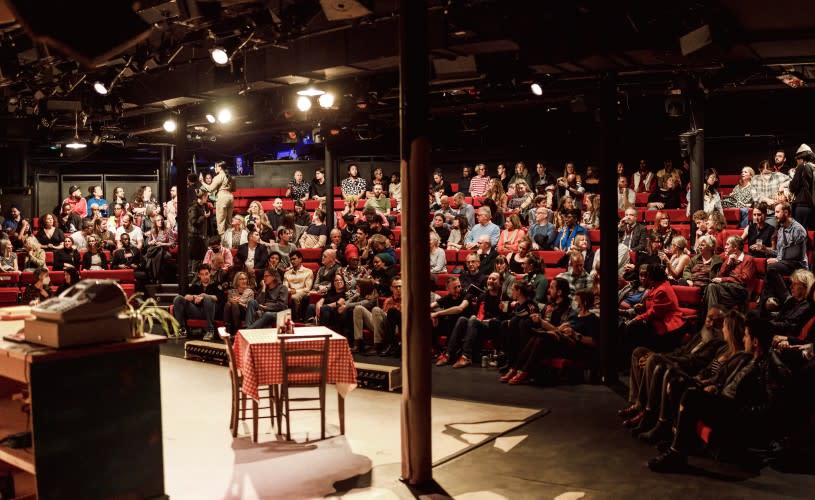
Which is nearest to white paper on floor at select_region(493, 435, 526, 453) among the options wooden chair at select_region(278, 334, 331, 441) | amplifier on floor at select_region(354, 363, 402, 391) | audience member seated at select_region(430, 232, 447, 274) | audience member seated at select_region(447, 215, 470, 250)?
wooden chair at select_region(278, 334, 331, 441)

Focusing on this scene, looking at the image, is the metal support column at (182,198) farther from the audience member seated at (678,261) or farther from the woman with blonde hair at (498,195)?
the audience member seated at (678,261)

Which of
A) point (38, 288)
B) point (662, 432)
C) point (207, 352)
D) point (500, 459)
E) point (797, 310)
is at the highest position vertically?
point (38, 288)

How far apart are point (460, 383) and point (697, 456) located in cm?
275

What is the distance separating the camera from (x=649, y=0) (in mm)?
6078

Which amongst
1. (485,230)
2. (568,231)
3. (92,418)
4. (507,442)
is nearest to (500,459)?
(507,442)

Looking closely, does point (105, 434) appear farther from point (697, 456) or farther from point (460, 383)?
point (460, 383)

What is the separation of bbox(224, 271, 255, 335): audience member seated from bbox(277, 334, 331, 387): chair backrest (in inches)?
163

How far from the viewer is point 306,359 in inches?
226

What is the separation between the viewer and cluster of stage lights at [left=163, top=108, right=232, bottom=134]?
1073 centimetres

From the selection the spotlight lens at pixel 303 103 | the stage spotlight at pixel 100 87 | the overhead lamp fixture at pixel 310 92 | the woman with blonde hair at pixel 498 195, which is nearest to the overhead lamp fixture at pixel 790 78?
the woman with blonde hair at pixel 498 195

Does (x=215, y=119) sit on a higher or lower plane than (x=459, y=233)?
higher

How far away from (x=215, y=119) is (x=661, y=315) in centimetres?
710

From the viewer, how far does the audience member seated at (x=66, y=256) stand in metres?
12.7

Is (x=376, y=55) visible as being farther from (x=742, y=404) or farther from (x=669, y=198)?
(x=669, y=198)
